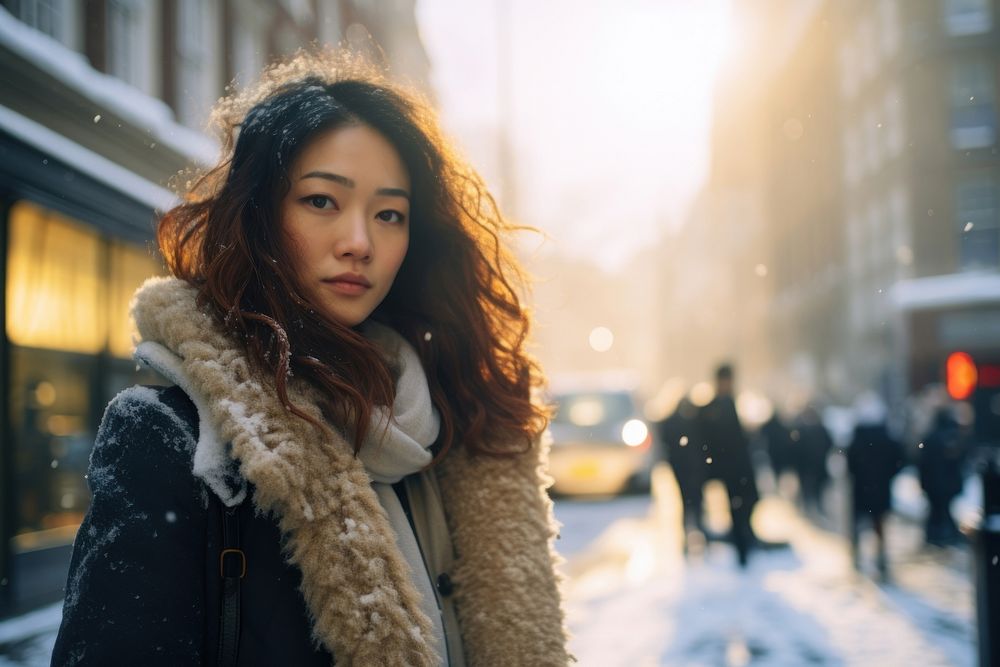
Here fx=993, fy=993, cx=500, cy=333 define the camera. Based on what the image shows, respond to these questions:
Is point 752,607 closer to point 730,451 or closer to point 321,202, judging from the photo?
point 730,451

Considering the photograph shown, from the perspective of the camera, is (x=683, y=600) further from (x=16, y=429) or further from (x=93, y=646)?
(x=93, y=646)

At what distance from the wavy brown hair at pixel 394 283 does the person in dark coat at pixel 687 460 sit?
21.4ft

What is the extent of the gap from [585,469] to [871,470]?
20.0 feet

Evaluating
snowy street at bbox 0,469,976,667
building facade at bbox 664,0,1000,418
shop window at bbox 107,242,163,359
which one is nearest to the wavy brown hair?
snowy street at bbox 0,469,976,667

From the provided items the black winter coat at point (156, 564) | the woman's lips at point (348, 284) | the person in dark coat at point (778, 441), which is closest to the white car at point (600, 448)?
the person in dark coat at point (778, 441)

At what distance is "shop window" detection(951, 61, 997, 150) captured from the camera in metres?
24.6

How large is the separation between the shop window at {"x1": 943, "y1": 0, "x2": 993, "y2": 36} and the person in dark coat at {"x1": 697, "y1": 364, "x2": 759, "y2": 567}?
65.2 ft

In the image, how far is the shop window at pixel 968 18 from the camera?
79.7 feet

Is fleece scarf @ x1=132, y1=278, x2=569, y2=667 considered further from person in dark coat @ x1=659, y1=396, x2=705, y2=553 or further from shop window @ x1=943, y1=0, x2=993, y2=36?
shop window @ x1=943, y1=0, x2=993, y2=36

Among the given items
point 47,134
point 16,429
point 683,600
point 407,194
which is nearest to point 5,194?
point 47,134

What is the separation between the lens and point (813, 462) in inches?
576

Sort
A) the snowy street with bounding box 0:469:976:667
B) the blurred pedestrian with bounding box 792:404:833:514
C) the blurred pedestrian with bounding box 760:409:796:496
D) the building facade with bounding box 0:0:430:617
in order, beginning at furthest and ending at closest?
the blurred pedestrian with bounding box 760:409:796:496
the blurred pedestrian with bounding box 792:404:833:514
the building facade with bounding box 0:0:430:617
the snowy street with bounding box 0:469:976:667

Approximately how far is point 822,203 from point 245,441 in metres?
37.2

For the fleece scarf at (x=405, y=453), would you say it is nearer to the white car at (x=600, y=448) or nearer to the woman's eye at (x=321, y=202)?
the woman's eye at (x=321, y=202)
